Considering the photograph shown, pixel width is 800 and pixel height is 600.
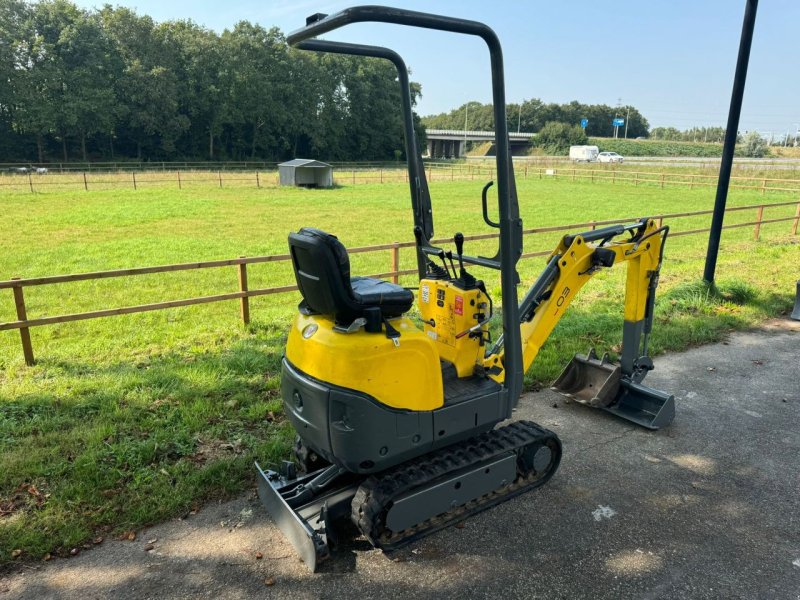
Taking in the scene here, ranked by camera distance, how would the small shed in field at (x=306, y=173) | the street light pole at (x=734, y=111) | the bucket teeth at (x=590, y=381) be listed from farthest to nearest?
the small shed in field at (x=306, y=173) → the street light pole at (x=734, y=111) → the bucket teeth at (x=590, y=381)

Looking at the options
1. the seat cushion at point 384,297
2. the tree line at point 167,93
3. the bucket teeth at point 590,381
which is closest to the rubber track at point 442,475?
the seat cushion at point 384,297

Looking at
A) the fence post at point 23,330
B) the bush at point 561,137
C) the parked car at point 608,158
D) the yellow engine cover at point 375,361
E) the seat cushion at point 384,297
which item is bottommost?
the fence post at point 23,330

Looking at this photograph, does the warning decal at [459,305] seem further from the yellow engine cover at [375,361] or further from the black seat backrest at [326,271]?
the black seat backrest at [326,271]

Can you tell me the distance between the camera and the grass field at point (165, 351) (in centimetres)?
392

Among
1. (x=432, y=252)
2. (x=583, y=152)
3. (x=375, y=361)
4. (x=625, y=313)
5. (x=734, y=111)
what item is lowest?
(x=625, y=313)

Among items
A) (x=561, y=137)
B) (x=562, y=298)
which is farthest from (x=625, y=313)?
(x=561, y=137)

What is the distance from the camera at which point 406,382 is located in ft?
10.5

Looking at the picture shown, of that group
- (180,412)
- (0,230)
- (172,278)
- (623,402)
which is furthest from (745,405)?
(0,230)


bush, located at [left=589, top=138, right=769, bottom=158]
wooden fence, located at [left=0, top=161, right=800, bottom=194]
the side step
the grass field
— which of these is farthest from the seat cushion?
bush, located at [left=589, top=138, right=769, bottom=158]

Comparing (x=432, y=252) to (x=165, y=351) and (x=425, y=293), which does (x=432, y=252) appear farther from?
(x=165, y=351)

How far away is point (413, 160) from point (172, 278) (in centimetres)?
794

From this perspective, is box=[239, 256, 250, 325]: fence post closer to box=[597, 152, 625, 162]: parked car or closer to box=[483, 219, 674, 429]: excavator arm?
box=[483, 219, 674, 429]: excavator arm

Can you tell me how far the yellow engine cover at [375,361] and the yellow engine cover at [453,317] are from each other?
46cm

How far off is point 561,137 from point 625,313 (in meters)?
69.7
